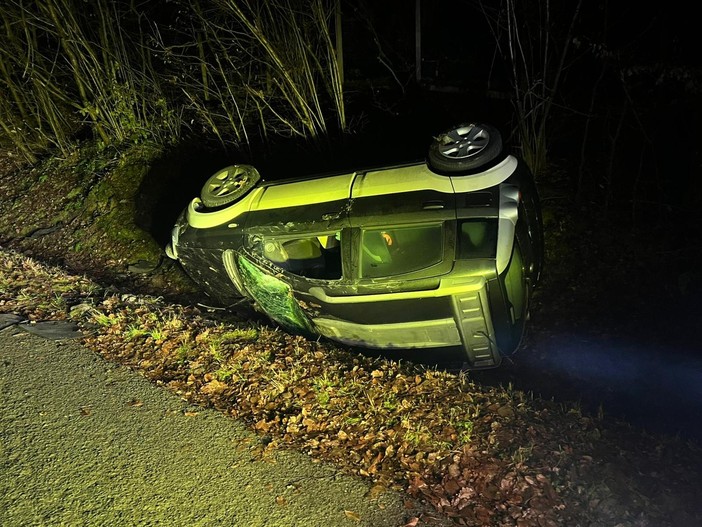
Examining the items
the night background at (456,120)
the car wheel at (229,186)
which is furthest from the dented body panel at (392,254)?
the night background at (456,120)

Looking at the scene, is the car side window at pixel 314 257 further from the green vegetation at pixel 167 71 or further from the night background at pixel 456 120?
the green vegetation at pixel 167 71

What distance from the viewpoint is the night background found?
21.4 ft

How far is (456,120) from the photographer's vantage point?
9.78m

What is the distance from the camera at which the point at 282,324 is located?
6.38 metres

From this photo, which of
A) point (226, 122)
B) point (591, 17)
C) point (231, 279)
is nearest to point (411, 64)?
point (226, 122)

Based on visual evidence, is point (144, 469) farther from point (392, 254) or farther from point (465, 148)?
point (465, 148)

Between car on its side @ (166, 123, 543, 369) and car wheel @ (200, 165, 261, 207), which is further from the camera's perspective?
car wheel @ (200, 165, 261, 207)

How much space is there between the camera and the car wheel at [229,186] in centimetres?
635

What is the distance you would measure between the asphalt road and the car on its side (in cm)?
147

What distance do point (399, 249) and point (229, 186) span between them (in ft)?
7.18

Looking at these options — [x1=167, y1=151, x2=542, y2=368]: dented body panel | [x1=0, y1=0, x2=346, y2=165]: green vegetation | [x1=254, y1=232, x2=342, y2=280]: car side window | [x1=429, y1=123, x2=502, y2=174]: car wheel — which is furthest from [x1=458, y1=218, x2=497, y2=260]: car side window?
[x1=0, y1=0, x2=346, y2=165]: green vegetation

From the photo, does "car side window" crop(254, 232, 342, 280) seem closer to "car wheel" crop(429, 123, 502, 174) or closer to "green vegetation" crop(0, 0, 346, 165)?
"car wheel" crop(429, 123, 502, 174)

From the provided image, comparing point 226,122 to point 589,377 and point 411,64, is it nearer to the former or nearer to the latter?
point 411,64

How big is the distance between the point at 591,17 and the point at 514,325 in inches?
179
